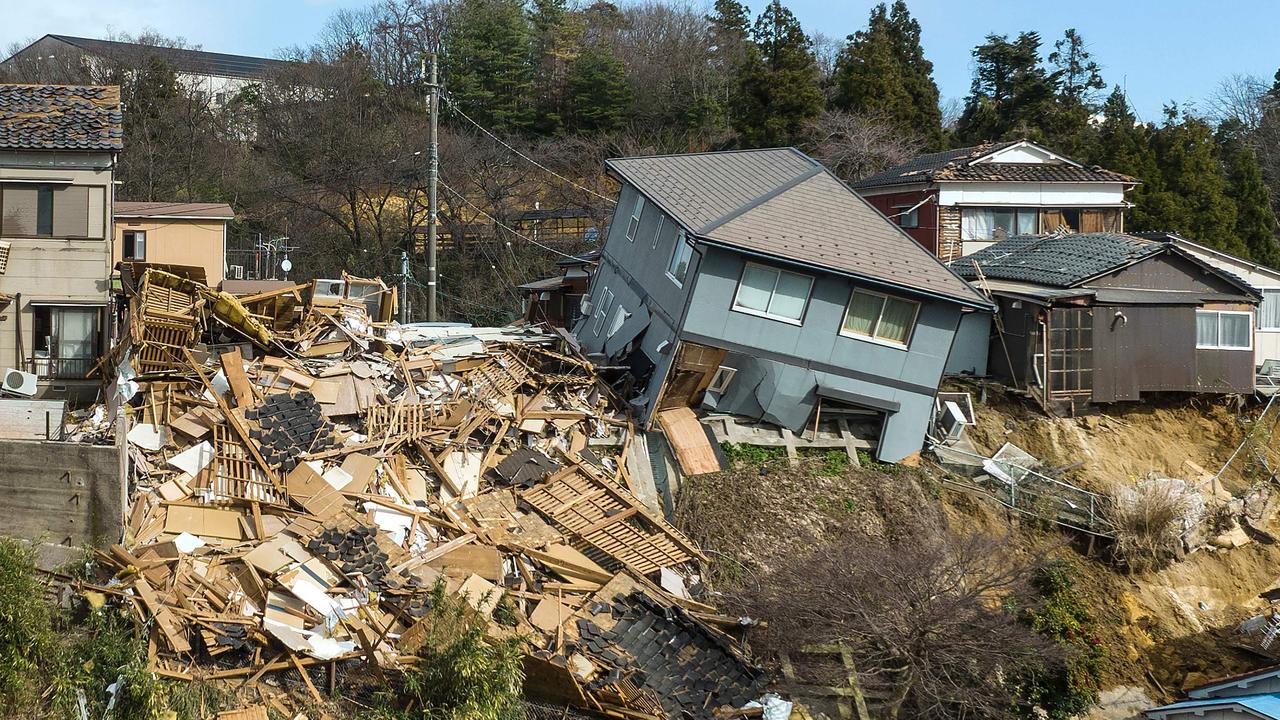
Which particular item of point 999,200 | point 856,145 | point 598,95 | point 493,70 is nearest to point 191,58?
point 493,70

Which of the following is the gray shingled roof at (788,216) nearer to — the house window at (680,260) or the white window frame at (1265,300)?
the house window at (680,260)

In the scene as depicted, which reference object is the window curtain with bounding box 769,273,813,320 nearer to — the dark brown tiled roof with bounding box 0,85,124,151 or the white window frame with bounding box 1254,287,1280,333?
the white window frame with bounding box 1254,287,1280,333

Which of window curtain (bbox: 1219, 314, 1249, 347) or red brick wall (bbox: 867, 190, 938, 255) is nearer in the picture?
window curtain (bbox: 1219, 314, 1249, 347)

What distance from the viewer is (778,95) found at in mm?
38719

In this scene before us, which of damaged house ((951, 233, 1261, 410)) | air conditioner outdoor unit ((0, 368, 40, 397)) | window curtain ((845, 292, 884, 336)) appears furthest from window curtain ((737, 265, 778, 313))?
air conditioner outdoor unit ((0, 368, 40, 397))

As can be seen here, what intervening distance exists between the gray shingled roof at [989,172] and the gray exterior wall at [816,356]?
32.6 ft

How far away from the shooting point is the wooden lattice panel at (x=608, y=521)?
1684cm

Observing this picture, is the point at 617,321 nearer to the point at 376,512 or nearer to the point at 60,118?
the point at 376,512

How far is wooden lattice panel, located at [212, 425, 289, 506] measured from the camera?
52.5ft

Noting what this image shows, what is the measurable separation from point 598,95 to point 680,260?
23.9 meters

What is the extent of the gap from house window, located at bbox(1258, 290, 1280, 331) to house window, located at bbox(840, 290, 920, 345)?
9.92 metres

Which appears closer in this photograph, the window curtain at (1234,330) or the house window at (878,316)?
the house window at (878,316)

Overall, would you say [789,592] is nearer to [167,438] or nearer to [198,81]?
[167,438]

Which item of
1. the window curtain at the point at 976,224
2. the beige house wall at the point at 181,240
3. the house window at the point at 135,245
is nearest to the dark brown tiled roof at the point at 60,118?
the beige house wall at the point at 181,240
